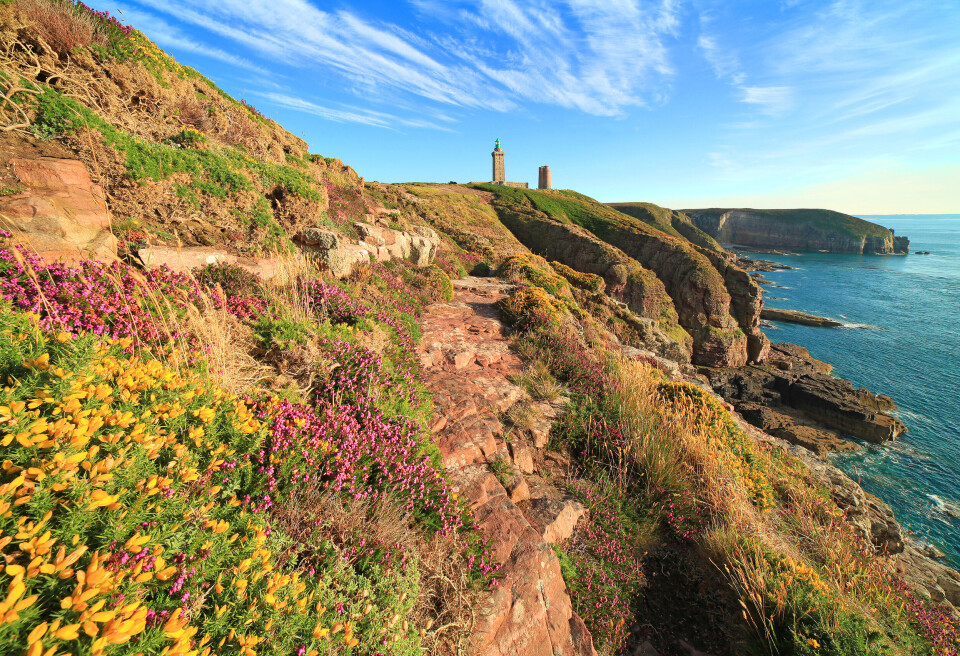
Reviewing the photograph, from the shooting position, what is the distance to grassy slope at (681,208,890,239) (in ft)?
363

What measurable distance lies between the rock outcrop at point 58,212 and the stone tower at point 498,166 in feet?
238

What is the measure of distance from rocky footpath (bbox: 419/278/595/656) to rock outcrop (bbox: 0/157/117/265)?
478 cm

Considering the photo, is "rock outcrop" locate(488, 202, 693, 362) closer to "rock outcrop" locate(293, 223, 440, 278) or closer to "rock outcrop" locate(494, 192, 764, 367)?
"rock outcrop" locate(494, 192, 764, 367)

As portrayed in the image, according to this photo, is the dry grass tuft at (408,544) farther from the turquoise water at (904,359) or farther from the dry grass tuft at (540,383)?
the turquoise water at (904,359)

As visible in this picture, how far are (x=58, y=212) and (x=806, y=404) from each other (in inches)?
1360

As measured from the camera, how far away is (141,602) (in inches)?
67.5

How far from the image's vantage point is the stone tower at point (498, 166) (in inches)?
2837

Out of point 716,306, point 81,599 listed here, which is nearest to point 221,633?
point 81,599

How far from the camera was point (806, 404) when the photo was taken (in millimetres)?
24469

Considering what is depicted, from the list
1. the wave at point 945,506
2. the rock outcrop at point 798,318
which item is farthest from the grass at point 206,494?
the rock outcrop at point 798,318

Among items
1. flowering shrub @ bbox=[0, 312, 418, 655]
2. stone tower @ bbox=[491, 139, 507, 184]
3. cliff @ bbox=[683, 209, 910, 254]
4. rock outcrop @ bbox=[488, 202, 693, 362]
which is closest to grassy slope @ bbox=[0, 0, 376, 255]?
flowering shrub @ bbox=[0, 312, 418, 655]

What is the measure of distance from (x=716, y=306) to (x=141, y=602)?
40474 millimetres

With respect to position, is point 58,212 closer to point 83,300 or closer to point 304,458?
point 83,300

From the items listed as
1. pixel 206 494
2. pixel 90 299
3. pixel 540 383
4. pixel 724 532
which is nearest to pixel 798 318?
pixel 540 383
